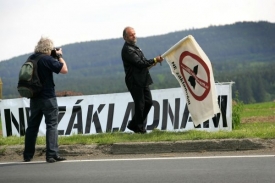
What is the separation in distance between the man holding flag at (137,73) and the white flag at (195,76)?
0.62 m

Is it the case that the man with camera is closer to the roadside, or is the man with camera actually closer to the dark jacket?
the roadside

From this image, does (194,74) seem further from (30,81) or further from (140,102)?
(30,81)

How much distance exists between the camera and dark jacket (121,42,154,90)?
14.9m

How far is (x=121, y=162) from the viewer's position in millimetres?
12781

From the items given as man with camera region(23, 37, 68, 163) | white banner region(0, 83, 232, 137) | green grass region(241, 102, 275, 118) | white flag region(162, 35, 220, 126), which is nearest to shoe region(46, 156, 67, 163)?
man with camera region(23, 37, 68, 163)

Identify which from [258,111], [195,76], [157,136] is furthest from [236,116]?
[258,111]

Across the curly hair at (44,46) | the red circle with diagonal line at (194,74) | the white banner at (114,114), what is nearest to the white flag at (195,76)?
the red circle with diagonal line at (194,74)

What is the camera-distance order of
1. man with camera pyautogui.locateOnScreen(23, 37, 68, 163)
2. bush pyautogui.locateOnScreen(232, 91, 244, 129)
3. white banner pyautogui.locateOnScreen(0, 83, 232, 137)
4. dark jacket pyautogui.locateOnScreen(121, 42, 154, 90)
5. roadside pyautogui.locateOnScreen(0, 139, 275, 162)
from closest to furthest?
roadside pyautogui.locateOnScreen(0, 139, 275, 162), man with camera pyautogui.locateOnScreen(23, 37, 68, 163), dark jacket pyautogui.locateOnScreen(121, 42, 154, 90), white banner pyautogui.locateOnScreen(0, 83, 232, 137), bush pyautogui.locateOnScreen(232, 91, 244, 129)

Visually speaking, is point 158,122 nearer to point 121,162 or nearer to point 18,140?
point 18,140

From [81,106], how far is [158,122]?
6.10 feet

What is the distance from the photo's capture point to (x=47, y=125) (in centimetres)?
1373

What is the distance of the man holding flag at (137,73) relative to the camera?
49.1 ft

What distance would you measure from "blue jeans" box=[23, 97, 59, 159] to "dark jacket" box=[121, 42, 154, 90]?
1.78 meters

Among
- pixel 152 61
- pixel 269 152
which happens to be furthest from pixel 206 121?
pixel 269 152
